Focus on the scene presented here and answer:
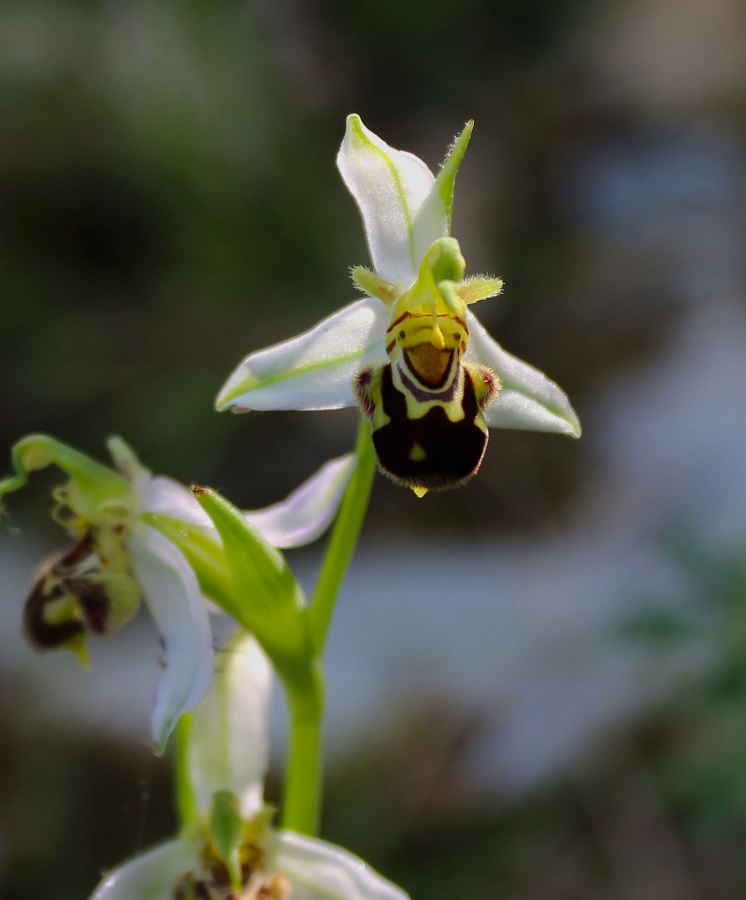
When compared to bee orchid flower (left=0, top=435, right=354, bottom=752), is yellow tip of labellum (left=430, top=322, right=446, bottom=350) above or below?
above

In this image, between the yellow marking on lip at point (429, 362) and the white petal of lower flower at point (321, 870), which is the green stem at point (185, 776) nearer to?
the white petal of lower flower at point (321, 870)

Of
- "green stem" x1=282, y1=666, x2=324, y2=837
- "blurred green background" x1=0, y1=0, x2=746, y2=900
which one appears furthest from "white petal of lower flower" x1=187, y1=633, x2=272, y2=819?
"blurred green background" x1=0, y1=0, x2=746, y2=900

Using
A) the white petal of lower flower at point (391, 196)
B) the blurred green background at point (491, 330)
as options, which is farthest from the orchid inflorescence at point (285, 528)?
the blurred green background at point (491, 330)

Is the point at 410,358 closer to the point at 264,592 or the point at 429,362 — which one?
the point at 429,362

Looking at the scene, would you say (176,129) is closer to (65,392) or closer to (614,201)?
(65,392)

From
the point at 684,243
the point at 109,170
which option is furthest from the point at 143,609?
the point at 684,243

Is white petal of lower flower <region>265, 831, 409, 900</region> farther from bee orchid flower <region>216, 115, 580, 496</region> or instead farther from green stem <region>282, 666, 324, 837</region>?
bee orchid flower <region>216, 115, 580, 496</region>

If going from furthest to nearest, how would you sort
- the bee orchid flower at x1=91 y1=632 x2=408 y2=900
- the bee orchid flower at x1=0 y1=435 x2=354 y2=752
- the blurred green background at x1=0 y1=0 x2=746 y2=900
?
the blurred green background at x1=0 y1=0 x2=746 y2=900 < the bee orchid flower at x1=91 y1=632 x2=408 y2=900 < the bee orchid flower at x1=0 y1=435 x2=354 y2=752
